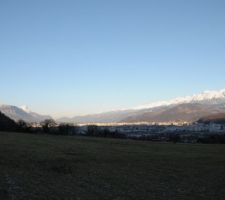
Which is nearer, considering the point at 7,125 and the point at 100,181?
the point at 100,181

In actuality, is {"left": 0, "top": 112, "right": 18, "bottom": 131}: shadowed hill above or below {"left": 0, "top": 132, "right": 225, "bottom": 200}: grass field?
above

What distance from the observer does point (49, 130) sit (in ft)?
459

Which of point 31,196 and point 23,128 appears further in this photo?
point 23,128

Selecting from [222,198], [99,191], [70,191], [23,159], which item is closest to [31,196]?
[70,191]

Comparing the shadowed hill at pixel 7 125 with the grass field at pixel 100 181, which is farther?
the shadowed hill at pixel 7 125

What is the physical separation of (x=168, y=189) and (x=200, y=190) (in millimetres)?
2212

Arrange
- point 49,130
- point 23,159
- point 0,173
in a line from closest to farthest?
1. point 0,173
2. point 23,159
3. point 49,130

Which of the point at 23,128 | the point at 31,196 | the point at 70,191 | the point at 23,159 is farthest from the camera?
the point at 23,128

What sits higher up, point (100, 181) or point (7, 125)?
point (7, 125)

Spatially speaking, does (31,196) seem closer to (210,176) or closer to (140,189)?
(140,189)

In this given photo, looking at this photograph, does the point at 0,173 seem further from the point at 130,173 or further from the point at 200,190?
the point at 200,190

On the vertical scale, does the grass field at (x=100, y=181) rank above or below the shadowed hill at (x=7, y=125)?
below

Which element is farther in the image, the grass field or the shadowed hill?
the shadowed hill

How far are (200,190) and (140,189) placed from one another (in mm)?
4151
